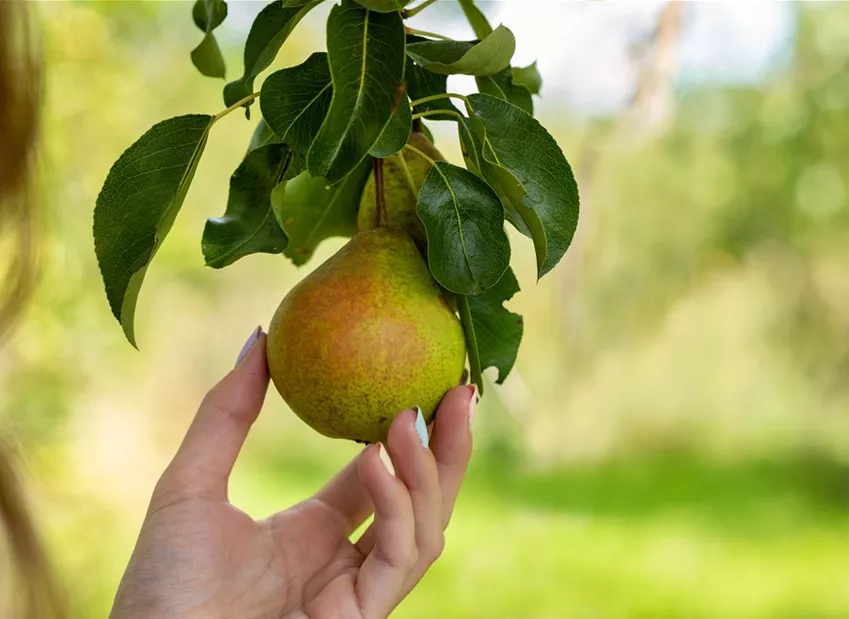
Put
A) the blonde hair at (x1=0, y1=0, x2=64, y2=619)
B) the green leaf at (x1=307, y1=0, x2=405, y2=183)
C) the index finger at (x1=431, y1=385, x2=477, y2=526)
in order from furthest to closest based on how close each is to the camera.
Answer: the blonde hair at (x1=0, y1=0, x2=64, y2=619)
the index finger at (x1=431, y1=385, x2=477, y2=526)
the green leaf at (x1=307, y1=0, x2=405, y2=183)

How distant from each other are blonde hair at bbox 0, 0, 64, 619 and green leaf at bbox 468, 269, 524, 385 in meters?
0.48

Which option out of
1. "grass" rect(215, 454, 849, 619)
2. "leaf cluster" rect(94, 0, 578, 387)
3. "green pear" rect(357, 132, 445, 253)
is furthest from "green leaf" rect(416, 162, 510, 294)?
"grass" rect(215, 454, 849, 619)

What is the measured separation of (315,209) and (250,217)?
0.13 m

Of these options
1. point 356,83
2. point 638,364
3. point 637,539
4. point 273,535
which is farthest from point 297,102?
point 637,539

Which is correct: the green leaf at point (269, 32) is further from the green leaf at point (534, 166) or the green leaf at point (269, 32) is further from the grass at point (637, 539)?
the grass at point (637, 539)

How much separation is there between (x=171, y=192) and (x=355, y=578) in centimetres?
36

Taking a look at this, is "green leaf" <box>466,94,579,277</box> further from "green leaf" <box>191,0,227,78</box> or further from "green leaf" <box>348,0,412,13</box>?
"green leaf" <box>191,0,227,78</box>

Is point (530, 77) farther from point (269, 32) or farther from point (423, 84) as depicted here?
point (269, 32)

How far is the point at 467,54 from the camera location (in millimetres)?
542

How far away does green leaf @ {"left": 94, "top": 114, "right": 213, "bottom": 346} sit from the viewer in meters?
0.58

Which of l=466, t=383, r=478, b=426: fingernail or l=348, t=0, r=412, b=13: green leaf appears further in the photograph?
l=466, t=383, r=478, b=426: fingernail

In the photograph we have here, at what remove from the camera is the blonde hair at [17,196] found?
34.7 inches

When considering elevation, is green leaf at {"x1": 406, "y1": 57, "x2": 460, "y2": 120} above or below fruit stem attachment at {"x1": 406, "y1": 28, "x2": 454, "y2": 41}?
below

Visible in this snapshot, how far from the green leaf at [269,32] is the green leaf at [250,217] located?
1.7 inches
